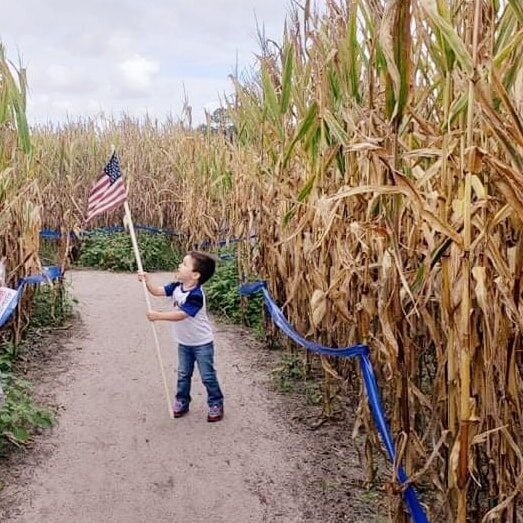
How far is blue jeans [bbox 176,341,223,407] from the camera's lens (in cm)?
419

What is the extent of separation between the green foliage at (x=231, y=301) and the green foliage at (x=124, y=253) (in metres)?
3.01

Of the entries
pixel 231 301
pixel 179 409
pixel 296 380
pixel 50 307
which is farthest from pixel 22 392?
pixel 231 301

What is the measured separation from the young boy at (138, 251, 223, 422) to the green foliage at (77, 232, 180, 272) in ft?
20.8

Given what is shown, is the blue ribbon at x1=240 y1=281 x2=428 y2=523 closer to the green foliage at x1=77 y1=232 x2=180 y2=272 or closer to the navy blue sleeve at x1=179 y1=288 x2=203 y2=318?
the navy blue sleeve at x1=179 y1=288 x2=203 y2=318

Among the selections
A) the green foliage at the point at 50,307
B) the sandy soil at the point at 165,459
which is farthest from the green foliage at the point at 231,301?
the green foliage at the point at 50,307

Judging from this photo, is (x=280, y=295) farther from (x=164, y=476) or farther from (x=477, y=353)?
(x=477, y=353)

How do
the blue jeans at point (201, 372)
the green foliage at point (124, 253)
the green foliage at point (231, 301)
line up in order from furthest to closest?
the green foliage at point (124, 253), the green foliage at point (231, 301), the blue jeans at point (201, 372)

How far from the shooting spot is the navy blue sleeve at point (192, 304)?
4.09m

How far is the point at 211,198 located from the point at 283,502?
5.81 meters

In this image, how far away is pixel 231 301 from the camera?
6.96 meters

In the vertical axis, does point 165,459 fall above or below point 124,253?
below

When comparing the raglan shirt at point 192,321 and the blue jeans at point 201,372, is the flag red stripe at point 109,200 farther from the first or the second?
the blue jeans at point 201,372

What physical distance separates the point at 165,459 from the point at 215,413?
66 centimetres

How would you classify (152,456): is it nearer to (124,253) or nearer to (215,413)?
(215,413)
